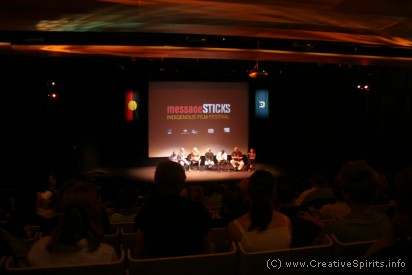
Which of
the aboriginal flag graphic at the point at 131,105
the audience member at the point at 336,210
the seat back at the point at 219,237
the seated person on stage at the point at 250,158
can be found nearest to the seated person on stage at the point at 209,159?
the seated person on stage at the point at 250,158

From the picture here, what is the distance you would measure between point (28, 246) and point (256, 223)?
154 cm

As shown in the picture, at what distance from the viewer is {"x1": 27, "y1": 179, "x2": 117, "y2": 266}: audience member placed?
1.61 metres

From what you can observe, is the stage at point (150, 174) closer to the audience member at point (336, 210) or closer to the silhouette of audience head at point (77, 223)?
the audience member at point (336, 210)

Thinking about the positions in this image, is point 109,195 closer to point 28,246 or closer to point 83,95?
point 83,95

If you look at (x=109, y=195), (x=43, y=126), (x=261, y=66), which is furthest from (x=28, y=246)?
(x=261, y=66)

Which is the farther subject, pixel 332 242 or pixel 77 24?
pixel 77 24

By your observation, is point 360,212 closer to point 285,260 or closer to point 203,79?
point 285,260

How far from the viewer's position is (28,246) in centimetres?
218

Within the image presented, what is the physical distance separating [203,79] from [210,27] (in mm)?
6501

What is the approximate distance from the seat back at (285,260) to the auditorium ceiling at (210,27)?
2621 mm

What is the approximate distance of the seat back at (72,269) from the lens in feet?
4.94

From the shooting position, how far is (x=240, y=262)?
1731 mm

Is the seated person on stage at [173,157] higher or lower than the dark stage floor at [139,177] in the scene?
higher

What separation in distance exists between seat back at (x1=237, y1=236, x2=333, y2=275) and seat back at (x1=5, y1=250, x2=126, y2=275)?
25.1 inches
